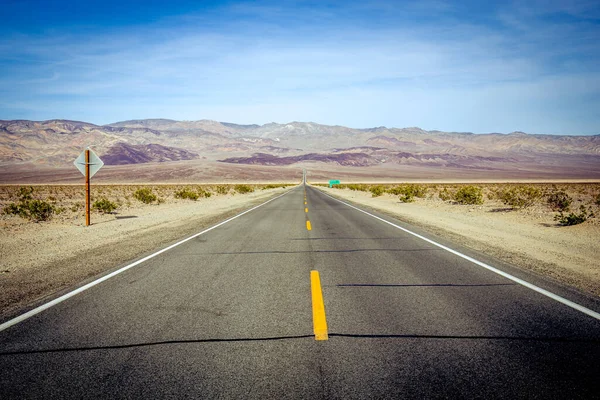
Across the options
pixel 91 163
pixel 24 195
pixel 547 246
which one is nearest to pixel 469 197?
pixel 547 246

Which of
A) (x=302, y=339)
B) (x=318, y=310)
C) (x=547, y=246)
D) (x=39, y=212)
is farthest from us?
(x=39, y=212)

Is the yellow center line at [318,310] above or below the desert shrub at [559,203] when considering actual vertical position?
below

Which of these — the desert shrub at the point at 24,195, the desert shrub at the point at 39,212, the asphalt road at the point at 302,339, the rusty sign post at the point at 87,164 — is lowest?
the desert shrub at the point at 24,195

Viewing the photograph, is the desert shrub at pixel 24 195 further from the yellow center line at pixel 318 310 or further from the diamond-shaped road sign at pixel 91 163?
the yellow center line at pixel 318 310

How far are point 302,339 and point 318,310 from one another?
765 millimetres

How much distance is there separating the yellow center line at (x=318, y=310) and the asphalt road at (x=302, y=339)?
86 mm

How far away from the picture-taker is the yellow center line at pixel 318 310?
11.8 ft

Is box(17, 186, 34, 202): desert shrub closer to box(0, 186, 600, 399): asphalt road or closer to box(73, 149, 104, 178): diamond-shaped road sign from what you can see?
box(73, 149, 104, 178): diamond-shaped road sign

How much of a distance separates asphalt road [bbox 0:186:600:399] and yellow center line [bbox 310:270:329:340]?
0.09m

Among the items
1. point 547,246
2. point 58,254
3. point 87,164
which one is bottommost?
point 58,254

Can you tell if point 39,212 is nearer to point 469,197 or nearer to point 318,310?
point 318,310

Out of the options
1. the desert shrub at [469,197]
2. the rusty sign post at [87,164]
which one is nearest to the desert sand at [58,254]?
the rusty sign post at [87,164]

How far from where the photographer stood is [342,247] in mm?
8438

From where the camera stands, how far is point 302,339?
3498 mm
